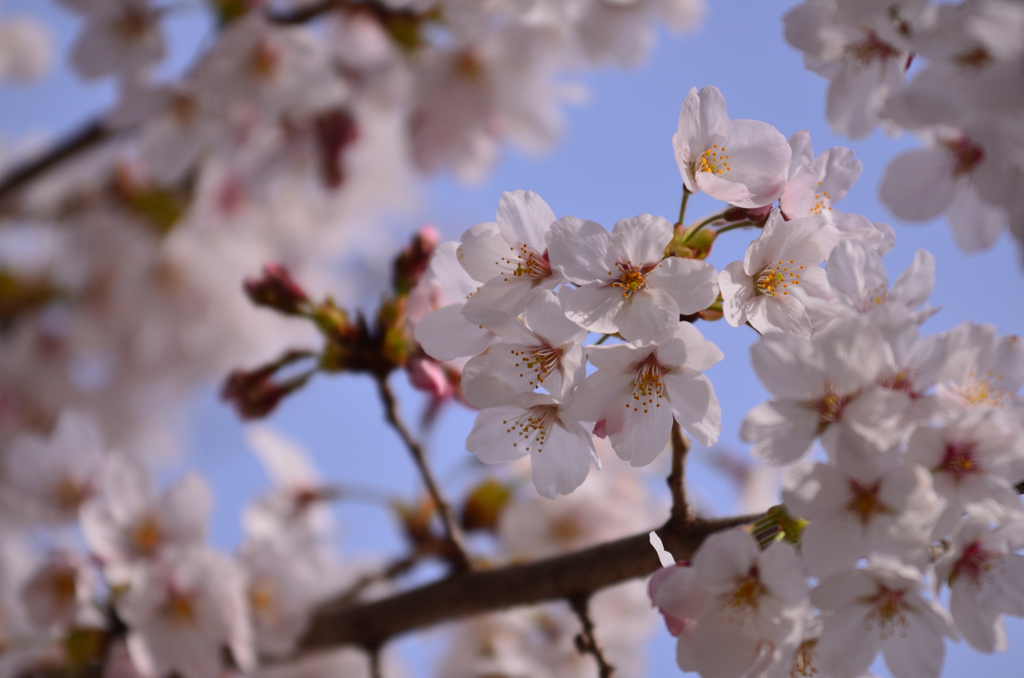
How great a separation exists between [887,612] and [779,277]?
32cm

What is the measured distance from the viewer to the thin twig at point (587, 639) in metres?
1.00

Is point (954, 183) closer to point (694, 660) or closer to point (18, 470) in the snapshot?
point (694, 660)

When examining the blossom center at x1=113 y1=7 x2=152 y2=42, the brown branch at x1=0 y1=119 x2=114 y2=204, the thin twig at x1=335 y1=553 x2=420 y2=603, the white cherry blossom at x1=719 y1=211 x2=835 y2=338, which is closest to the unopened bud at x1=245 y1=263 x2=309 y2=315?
the thin twig at x1=335 y1=553 x2=420 y2=603

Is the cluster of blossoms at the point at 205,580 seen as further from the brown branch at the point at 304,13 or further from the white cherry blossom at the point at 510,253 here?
the brown branch at the point at 304,13

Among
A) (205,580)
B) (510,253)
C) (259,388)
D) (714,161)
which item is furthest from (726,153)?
(205,580)

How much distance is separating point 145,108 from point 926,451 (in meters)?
1.83

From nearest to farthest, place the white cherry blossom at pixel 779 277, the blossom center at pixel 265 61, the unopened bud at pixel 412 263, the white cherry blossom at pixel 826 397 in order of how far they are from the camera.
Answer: the white cherry blossom at pixel 826 397
the white cherry blossom at pixel 779 277
the unopened bud at pixel 412 263
the blossom center at pixel 265 61

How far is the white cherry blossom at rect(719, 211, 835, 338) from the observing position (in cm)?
74

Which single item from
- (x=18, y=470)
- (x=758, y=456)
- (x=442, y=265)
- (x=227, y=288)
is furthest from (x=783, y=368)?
(x=227, y=288)

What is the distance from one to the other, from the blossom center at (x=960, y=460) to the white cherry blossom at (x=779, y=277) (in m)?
0.16

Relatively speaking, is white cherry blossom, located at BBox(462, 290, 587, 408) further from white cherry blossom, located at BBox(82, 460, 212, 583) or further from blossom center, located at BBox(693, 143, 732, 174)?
white cherry blossom, located at BBox(82, 460, 212, 583)

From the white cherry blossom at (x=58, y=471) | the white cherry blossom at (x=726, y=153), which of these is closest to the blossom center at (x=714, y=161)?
the white cherry blossom at (x=726, y=153)

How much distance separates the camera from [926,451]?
2.11ft

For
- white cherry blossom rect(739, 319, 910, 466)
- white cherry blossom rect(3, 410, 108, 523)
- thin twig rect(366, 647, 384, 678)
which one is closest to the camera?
white cherry blossom rect(739, 319, 910, 466)
